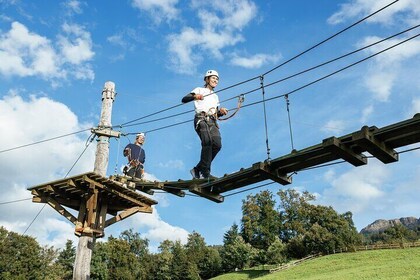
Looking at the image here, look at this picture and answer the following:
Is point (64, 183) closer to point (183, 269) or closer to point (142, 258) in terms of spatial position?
point (183, 269)

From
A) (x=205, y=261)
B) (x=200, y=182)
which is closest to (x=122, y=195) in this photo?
(x=200, y=182)

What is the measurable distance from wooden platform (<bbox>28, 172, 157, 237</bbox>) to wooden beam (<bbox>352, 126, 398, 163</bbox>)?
558 cm

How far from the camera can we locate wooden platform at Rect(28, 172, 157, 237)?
10.0 metres

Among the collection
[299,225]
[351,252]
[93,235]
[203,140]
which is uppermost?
[299,225]

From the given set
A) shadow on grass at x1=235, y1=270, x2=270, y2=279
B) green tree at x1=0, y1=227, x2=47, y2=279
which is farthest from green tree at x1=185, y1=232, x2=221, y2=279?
green tree at x1=0, y1=227, x2=47, y2=279

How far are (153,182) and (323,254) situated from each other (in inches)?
2364

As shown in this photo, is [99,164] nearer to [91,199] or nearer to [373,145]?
[91,199]

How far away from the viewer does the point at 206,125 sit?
30.3ft

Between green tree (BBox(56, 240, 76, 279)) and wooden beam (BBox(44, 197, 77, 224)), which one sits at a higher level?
green tree (BBox(56, 240, 76, 279))

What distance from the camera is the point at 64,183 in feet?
33.2

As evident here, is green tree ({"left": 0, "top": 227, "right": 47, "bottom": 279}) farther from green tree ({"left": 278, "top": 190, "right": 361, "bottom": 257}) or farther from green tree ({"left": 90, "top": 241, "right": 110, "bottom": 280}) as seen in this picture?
green tree ({"left": 278, "top": 190, "right": 361, "bottom": 257})

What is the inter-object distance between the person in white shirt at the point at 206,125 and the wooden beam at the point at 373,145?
3.20 metres

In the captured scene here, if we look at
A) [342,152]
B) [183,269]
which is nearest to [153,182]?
[342,152]

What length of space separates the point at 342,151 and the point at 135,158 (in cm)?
644
